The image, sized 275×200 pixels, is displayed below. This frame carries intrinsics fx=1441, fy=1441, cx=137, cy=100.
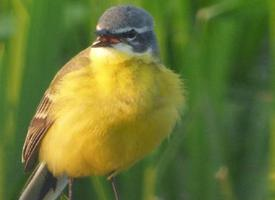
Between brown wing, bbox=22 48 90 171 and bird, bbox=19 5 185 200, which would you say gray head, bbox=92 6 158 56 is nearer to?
bird, bbox=19 5 185 200

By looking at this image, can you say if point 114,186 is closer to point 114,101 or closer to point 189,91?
point 189,91

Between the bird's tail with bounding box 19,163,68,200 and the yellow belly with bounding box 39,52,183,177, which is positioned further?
the bird's tail with bounding box 19,163,68,200

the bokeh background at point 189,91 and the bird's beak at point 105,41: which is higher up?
the bird's beak at point 105,41

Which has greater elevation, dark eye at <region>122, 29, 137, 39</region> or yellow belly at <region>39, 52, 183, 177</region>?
dark eye at <region>122, 29, 137, 39</region>

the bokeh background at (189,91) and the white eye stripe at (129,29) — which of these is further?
the bokeh background at (189,91)

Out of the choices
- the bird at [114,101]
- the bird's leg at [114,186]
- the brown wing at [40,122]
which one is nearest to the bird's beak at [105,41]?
the bird at [114,101]

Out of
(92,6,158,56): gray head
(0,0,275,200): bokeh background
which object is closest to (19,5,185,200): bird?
(92,6,158,56): gray head

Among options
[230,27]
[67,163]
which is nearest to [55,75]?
[67,163]

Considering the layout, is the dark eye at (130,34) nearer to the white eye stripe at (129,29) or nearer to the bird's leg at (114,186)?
the white eye stripe at (129,29)
